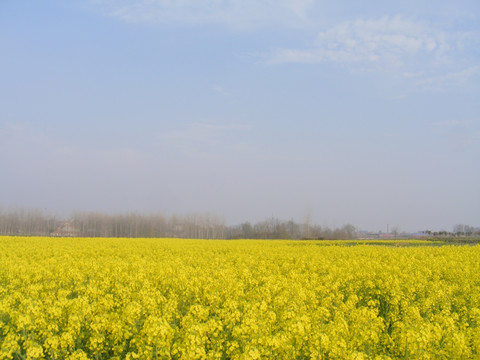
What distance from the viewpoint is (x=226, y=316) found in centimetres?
714

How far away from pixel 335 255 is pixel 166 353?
62.0 ft

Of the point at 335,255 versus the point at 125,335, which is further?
the point at 335,255

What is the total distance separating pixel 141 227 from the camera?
372ft

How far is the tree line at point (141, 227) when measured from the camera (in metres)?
107

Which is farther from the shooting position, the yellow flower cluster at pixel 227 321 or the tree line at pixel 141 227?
the tree line at pixel 141 227

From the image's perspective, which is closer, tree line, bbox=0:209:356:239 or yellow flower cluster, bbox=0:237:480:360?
yellow flower cluster, bbox=0:237:480:360

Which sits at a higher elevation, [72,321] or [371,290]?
[72,321]

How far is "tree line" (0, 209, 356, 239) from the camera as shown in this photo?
350 feet

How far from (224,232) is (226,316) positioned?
10923cm

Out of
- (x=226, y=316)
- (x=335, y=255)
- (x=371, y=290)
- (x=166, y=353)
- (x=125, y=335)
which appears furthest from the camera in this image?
(x=335, y=255)

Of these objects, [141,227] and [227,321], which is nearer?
[227,321]

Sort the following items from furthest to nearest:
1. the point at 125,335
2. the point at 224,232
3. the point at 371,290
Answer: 1. the point at 224,232
2. the point at 371,290
3. the point at 125,335

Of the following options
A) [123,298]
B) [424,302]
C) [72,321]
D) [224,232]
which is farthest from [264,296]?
[224,232]

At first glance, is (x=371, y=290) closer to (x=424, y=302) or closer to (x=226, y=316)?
(x=424, y=302)
